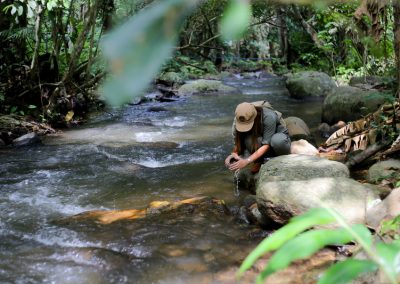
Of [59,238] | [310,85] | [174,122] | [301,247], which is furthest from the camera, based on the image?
[310,85]

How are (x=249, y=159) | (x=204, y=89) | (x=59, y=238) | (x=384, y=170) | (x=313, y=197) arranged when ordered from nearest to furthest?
(x=313, y=197)
(x=59, y=238)
(x=384, y=170)
(x=249, y=159)
(x=204, y=89)

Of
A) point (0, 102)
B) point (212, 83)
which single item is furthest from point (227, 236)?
point (212, 83)

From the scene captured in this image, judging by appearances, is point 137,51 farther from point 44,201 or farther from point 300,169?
point 44,201

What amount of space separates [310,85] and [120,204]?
9.63m

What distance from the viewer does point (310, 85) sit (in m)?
13.1

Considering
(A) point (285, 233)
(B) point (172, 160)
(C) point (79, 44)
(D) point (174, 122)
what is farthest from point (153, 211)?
(D) point (174, 122)

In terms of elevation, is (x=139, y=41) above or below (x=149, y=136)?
A: above

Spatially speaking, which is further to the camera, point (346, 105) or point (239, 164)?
point (346, 105)

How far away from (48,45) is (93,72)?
172 cm

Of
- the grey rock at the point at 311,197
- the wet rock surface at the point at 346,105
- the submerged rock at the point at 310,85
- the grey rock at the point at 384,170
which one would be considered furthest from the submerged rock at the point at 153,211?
the submerged rock at the point at 310,85

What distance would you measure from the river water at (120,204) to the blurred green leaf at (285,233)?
2466 mm

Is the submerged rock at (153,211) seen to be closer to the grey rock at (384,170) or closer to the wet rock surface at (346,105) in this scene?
the grey rock at (384,170)

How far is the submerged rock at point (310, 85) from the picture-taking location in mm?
13109

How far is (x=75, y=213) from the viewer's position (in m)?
4.53
